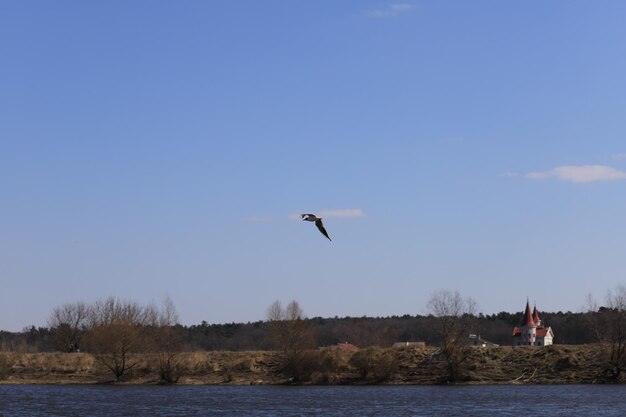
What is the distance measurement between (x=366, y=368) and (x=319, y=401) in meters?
24.8

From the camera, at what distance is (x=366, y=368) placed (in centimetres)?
8919

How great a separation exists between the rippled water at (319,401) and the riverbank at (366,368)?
18.6ft

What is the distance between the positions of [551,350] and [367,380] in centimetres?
1951

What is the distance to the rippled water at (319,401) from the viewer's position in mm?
55688

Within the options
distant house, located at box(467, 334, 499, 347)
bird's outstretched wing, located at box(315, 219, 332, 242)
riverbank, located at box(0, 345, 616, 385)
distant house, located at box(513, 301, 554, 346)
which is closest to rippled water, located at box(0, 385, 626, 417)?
riverbank, located at box(0, 345, 616, 385)

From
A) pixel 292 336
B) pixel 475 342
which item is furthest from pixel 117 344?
pixel 475 342

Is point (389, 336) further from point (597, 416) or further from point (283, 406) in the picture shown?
point (597, 416)

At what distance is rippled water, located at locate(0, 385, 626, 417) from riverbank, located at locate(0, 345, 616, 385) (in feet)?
18.6

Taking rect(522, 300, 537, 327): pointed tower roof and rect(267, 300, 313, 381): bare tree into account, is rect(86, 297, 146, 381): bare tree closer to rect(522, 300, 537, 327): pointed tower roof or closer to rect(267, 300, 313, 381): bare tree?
rect(267, 300, 313, 381): bare tree

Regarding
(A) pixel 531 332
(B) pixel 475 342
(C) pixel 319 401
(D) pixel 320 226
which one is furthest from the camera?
(A) pixel 531 332

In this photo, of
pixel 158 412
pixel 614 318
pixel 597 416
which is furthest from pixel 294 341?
pixel 597 416

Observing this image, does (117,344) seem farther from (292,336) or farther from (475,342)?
(475,342)

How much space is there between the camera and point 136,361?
96.8m

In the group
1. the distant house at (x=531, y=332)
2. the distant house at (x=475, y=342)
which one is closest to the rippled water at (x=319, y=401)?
the distant house at (x=475, y=342)
